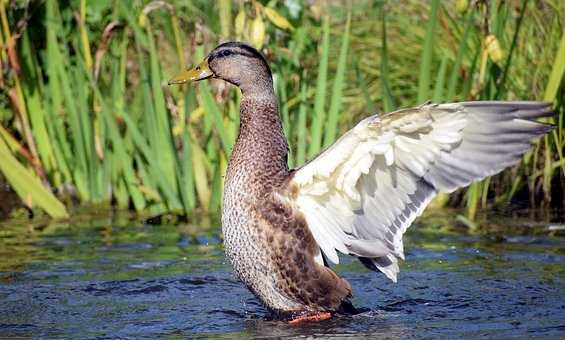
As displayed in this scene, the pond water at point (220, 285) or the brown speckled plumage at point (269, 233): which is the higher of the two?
the brown speckled plumage at point (269, 233)

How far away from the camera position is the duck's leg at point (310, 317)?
5.24 meters

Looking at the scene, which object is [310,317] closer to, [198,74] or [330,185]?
[330,185]

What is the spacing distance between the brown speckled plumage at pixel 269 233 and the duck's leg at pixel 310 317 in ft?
0.08

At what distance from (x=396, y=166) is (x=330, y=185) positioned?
11.8 inches

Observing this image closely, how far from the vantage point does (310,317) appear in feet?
17.3

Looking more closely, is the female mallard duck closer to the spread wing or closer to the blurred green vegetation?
the spread wing

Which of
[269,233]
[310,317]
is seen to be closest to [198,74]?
[269,233]

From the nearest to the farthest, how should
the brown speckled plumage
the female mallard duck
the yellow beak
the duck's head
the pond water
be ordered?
the female mallard duck
the pond water
the brown speckled plumage
the duck's head
the yellow beak

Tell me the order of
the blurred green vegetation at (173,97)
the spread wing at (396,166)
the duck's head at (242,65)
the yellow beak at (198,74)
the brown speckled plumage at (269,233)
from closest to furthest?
the spread wing at (396,166), the brown speckled plumage at (269,233), the duck's head at (242,65), the yellow beak at (198,74), the blurred green vegetation at (173,97)

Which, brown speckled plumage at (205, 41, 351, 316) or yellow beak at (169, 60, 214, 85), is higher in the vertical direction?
yellow beak at (169, 60, 214, 85)

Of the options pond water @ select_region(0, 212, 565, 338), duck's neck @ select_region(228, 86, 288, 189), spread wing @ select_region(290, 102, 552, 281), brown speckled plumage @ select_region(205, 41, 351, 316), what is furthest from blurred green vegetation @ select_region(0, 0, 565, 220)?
spread wing @ select_region(290, 102, 552, 281)

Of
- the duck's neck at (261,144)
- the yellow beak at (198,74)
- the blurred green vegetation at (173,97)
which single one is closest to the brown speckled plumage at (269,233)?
the duck's neck at (261,144)

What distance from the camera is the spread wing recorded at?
15.5ft

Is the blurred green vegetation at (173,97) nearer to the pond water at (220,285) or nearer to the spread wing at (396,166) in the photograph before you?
the pond water at (220,285)
